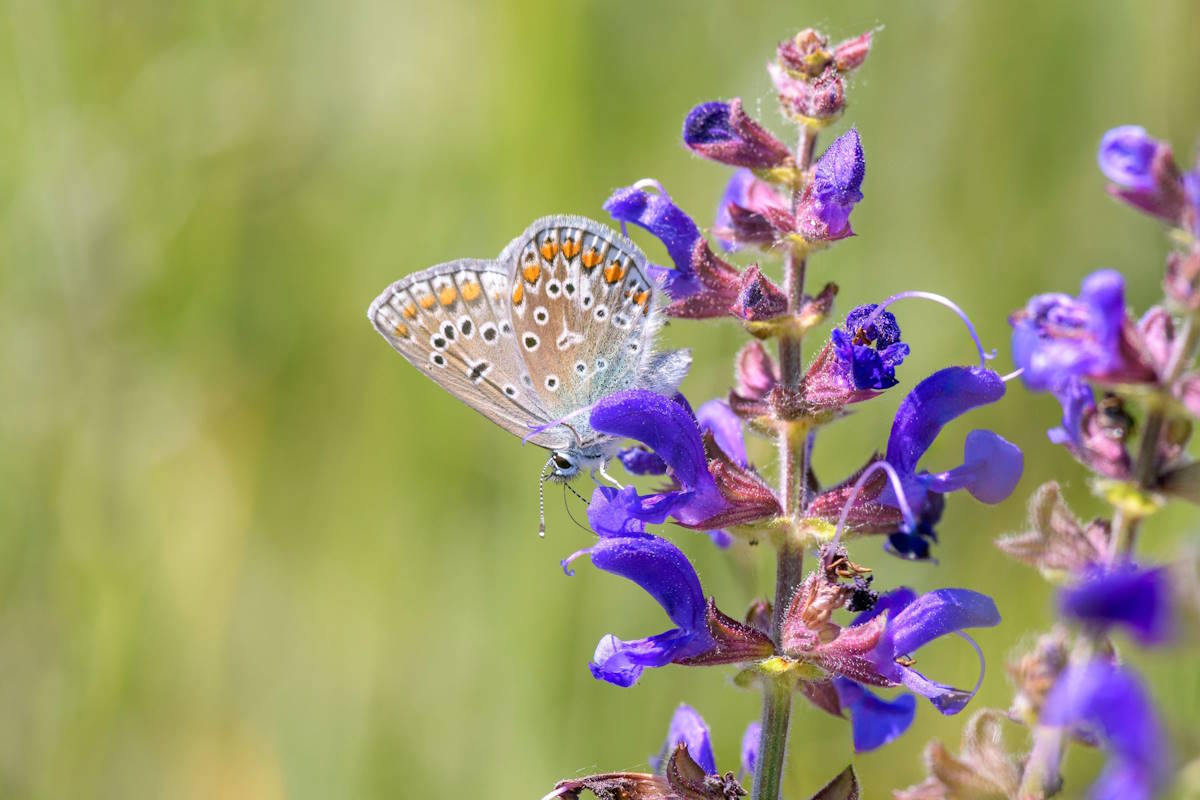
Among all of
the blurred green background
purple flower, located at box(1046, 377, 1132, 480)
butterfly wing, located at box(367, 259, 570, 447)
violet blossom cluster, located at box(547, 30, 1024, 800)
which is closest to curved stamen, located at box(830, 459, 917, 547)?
violet blossom cluster, located at box(547, 30, 1024, 800)

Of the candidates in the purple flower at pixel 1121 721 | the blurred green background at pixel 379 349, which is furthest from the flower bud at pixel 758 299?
the blurred green background at pixel 379 349

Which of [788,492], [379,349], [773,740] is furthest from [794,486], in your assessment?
[379,349]

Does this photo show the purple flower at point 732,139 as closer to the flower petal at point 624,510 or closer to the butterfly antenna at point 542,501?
the flower petal at point 624,510

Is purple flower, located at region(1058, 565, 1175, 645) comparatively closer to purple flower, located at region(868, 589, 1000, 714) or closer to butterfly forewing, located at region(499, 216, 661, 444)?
purple flower, located at region(868, 589, 1000, 714)

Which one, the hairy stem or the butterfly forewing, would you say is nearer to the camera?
the hairy stem

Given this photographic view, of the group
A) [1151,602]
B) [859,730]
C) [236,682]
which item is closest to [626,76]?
[236,682]

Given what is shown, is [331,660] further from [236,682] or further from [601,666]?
[601,666]
